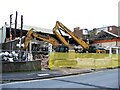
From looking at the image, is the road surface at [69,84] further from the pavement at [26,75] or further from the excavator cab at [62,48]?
the excavator cab at [62,48]

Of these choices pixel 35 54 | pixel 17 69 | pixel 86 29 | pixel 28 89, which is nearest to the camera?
pixel 28 89

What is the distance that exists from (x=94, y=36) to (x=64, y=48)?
163 ft

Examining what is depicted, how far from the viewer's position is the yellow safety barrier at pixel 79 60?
26.7 m

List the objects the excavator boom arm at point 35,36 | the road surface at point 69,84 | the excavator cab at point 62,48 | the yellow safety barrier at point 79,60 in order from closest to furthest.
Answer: the road surface at point 69,84
the yellow safety barrier at point 79,60
the excavator boom arm at point 35,36
the excavator cab at point 62,48

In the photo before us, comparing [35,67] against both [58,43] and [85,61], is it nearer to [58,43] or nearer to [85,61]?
[85,61]

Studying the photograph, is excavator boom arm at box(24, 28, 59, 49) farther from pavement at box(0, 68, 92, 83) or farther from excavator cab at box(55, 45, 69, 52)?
pavement at box(0, 68, 92, 83)

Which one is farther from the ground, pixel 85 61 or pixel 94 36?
pixel 94 36

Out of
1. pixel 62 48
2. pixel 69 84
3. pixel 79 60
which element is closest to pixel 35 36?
pixel 62 48

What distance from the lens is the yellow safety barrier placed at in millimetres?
26745

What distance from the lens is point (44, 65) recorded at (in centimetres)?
2716

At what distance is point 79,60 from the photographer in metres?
28.9

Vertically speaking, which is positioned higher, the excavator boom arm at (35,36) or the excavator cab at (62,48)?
the excavator boom arm at (35,36)

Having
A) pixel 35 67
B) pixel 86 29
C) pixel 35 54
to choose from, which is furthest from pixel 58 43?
pixel 86 29

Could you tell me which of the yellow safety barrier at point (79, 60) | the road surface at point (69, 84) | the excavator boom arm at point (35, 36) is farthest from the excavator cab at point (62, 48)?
the road surface at point (69, 84)
